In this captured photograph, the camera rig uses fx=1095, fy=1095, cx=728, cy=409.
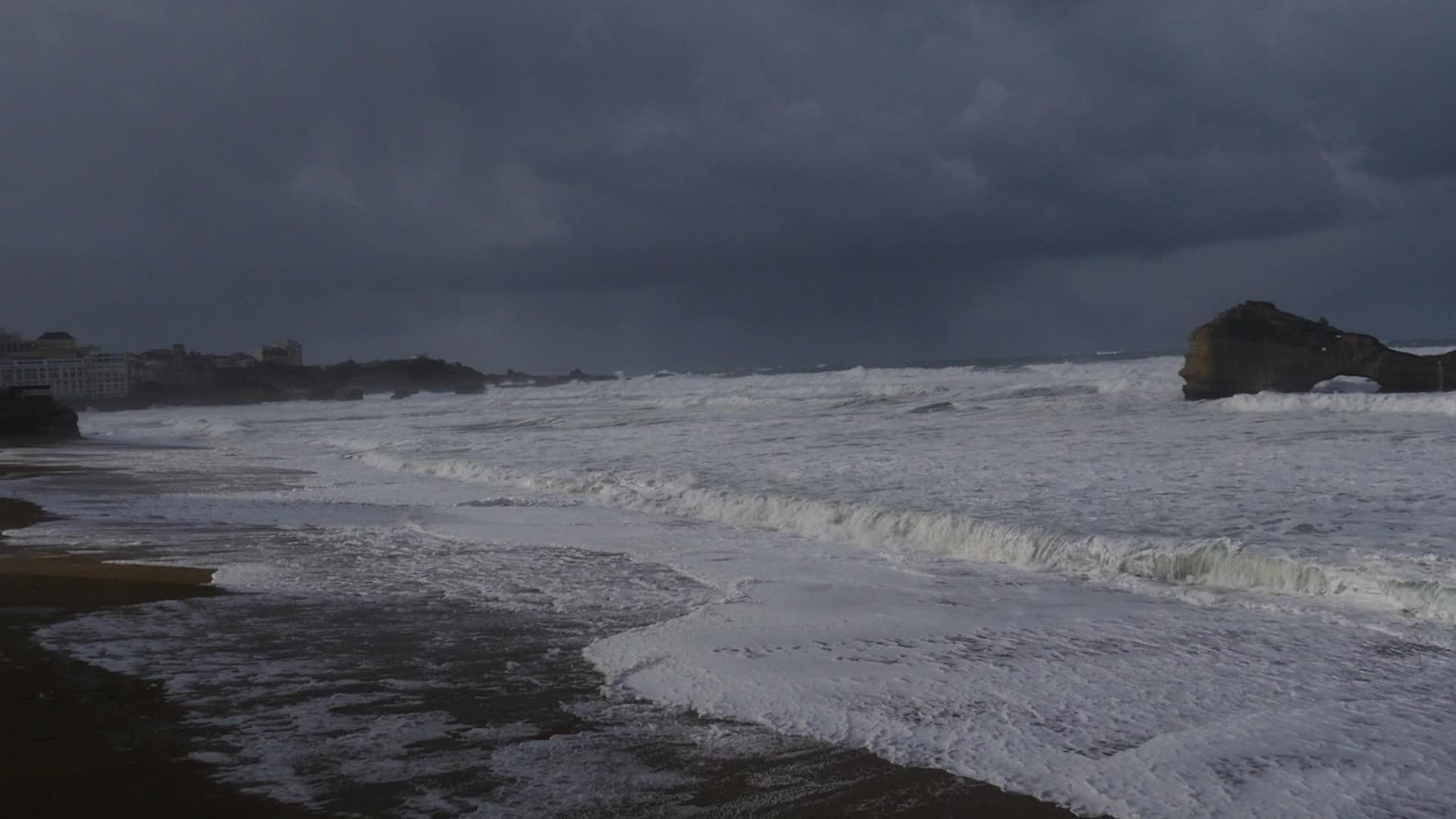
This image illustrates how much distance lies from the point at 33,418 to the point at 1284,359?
115 feet

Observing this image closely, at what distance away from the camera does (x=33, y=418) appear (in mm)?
34219

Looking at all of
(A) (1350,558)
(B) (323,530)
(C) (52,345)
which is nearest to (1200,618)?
(A) (1350,558)

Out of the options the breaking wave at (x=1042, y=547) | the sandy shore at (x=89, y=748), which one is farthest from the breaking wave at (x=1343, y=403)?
the sandy shore at (x=89, y=748)

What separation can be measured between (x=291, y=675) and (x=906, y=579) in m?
4.06

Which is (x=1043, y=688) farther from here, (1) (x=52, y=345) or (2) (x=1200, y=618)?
(1) (x=52, y=345)

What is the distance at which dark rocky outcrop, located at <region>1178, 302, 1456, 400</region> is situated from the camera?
20406mm

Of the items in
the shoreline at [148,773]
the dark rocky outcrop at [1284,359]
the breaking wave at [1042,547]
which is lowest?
the shoreline at [148,773]

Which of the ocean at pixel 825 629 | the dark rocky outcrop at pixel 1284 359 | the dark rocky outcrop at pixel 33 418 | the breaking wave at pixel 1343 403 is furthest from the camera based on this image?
the dark rocky outcrop at pixel 33 418

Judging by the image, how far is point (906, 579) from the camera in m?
7.55

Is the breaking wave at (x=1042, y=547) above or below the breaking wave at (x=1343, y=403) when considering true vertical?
below

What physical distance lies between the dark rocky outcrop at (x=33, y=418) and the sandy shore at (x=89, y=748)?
3240cm

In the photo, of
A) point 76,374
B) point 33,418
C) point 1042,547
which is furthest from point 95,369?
point 1042,547

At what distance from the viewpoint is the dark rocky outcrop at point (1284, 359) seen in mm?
20406

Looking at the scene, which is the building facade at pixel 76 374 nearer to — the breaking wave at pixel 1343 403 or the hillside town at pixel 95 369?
the hillside town at pixel 95 369
